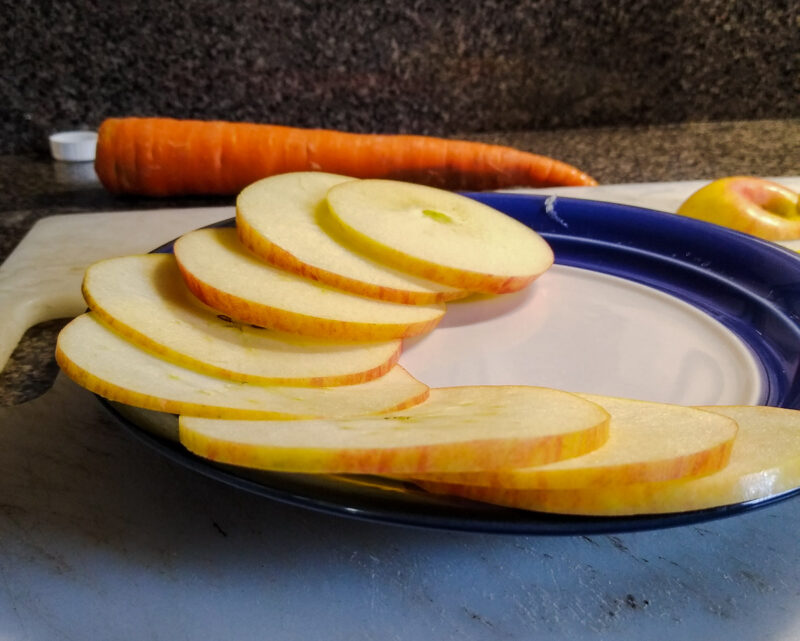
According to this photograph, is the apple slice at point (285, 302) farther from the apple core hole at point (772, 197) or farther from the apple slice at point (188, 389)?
the apple core hole at point (772, 197)

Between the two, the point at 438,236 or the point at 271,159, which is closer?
the point at 438,236

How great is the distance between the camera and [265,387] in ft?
2.10

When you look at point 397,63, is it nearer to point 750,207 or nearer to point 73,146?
point 73,146

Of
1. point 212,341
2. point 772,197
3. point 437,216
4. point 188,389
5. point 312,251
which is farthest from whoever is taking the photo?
point 772,197

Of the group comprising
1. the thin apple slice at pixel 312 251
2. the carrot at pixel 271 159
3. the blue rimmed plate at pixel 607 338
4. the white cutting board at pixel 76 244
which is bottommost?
the white cutting board at pixel 76 244

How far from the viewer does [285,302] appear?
29.4 inches

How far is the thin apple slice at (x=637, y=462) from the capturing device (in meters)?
0.50

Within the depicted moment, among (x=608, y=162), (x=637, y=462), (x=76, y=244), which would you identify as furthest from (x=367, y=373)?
(x=608, y=162)

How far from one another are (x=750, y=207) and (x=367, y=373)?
885 millimetres

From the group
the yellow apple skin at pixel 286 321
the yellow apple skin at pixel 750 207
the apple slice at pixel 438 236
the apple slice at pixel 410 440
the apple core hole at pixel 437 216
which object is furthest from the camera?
the yellow apple skin at pixel 750 207

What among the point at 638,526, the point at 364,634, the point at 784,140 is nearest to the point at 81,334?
the point at 364,634

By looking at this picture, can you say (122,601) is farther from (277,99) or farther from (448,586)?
(277,99)

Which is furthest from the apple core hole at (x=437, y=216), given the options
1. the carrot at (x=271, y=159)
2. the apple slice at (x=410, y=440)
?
the carrot at (x=271, y=159)

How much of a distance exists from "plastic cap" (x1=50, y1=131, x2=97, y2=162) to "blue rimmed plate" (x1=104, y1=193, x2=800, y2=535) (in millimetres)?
1147
